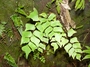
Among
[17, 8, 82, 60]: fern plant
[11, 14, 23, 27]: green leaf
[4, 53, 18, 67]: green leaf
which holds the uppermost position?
[11, 14, 23, 27]: green leaf

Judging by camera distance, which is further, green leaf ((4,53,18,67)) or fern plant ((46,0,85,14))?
green leaf ((4,53,18,67))

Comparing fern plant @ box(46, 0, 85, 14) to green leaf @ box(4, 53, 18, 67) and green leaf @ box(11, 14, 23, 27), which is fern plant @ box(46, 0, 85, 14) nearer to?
green leaf @ box(11, 14, 23, 27)

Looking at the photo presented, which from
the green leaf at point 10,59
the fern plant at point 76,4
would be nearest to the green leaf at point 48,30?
the fern plant at point 76,4

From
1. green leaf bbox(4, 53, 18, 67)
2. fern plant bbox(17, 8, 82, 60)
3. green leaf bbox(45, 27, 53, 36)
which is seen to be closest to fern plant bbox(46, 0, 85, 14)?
fern plant bbox(17, 8, 82, 60)

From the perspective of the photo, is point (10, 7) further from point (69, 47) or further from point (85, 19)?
point (85, 19)

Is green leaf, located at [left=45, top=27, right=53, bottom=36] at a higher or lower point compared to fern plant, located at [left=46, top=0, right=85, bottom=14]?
lower

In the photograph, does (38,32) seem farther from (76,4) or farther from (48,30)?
(76,4)

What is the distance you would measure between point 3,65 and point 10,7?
2.18ft

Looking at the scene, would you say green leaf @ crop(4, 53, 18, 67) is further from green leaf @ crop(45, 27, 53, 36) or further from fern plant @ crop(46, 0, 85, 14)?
fern plant @ crop(46, 0, 85, 14)

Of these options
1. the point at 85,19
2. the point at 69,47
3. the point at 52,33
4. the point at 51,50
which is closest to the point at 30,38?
the point at 52,33

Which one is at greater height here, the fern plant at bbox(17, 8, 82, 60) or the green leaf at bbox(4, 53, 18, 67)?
the fern plant at bbox(17, 8, 82, 60)

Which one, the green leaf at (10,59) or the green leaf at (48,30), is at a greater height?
the green leaf at (48,30)

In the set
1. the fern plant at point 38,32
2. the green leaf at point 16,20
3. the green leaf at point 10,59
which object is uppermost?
the green leaf at point 16,20

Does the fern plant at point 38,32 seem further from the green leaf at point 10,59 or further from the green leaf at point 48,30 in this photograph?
the green leaf at point 10,59
